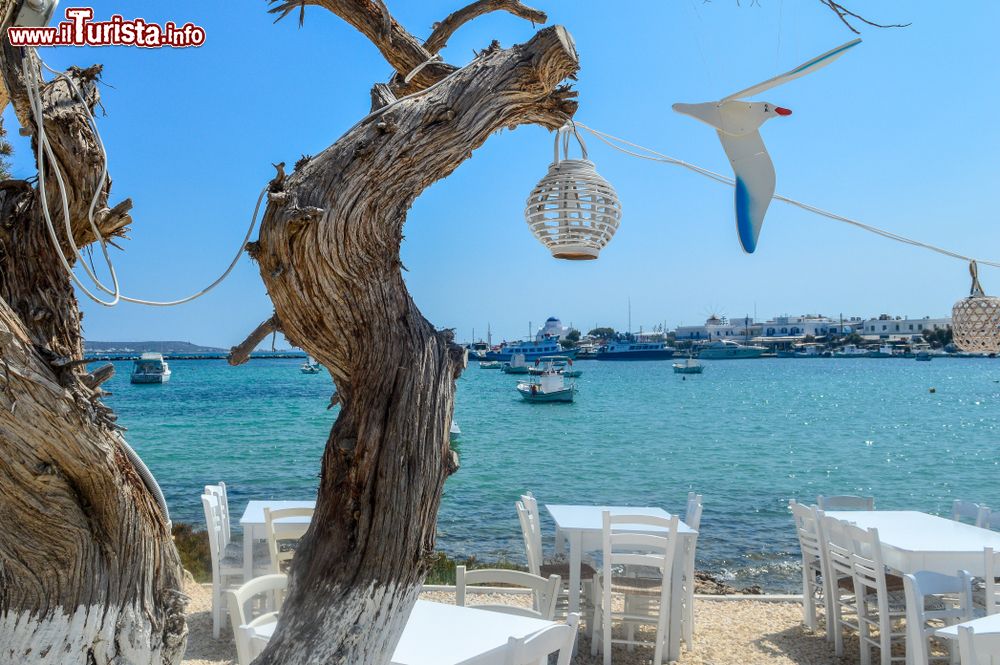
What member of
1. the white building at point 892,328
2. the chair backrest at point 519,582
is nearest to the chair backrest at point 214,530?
the chair backrest at point 519,582

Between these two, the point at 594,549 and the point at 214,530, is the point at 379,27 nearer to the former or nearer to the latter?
the point at 594,549

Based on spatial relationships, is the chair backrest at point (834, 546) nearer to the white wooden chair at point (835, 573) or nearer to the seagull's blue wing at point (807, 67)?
the white wooden chair at point (835, 573)

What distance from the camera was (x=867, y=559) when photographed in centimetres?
439

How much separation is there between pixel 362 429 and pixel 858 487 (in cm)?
1867

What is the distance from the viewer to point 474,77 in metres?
1.88

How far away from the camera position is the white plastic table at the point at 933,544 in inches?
167

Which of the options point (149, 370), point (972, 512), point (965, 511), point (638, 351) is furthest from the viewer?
point (638, 351)

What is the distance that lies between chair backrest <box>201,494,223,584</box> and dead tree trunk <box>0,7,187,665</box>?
10.3ft

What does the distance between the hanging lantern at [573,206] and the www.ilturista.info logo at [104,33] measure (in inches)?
47.3

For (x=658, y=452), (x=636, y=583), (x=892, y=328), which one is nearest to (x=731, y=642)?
(x=636, y=583)

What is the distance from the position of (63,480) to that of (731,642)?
4356 millimetres

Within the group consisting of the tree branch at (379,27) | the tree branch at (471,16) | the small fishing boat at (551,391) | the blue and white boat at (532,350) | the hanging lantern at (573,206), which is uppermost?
the tree branch at (471,16)

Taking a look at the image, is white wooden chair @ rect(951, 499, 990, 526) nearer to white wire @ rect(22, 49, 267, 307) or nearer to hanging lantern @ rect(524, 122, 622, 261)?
hanging lantern @ rect(524, 122, 622, 261)

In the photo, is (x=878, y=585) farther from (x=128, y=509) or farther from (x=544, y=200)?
(x=128, y=509)
